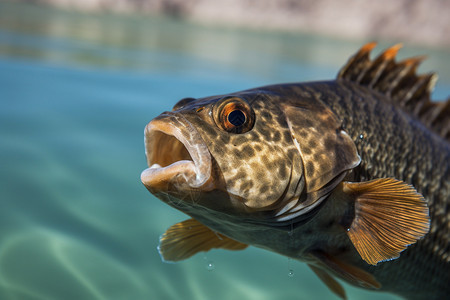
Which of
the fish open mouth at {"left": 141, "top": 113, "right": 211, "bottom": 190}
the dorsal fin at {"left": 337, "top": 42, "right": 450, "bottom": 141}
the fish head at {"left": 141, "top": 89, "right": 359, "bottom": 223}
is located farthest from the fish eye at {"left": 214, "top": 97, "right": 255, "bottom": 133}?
the dorsal fin at {"left": 337, "top": 42, "right": 450, "bottom": 141}

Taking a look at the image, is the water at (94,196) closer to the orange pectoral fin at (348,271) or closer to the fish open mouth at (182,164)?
the orange pectoral fin at (348,271)

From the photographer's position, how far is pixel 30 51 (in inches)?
373

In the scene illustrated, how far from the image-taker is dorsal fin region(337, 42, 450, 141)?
9.12 ft

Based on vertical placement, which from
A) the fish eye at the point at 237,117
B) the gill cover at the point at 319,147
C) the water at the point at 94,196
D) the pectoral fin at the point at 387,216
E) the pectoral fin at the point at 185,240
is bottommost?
the water at the point at 94,196

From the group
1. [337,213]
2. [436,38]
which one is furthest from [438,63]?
[337,213]

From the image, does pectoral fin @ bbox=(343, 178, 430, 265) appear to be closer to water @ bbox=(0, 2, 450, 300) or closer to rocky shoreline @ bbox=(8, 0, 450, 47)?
water @ bbox=(0, 2, 450, 300)

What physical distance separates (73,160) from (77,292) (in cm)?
195

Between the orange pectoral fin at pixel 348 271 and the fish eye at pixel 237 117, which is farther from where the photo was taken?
the orange pectoral fin at pixel 348 271

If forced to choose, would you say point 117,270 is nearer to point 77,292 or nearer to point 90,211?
point 77,292

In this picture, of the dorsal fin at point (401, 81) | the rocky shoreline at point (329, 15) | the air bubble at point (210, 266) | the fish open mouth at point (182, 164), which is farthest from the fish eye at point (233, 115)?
the rocky shoreline at point (329, 15)

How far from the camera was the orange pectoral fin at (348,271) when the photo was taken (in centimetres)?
228

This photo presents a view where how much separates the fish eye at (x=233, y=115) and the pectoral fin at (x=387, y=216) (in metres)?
0.56

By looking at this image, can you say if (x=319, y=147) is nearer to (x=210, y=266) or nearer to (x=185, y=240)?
(x=185, y=240)

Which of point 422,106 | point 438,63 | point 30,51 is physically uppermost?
point 422,106
